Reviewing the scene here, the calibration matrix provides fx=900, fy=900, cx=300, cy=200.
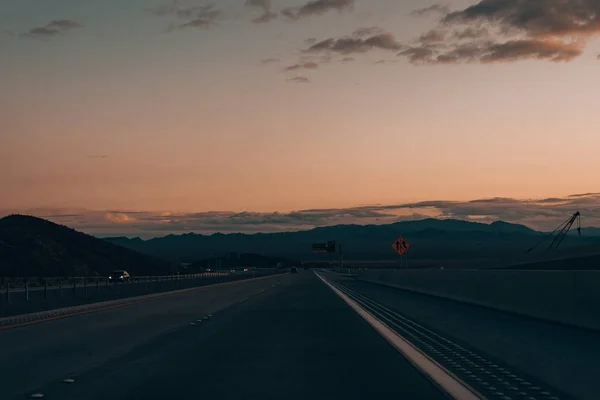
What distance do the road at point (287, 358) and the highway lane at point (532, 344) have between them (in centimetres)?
3

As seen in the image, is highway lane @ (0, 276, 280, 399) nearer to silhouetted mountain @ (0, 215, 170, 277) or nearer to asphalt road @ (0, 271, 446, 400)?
asphalt road @ (0, 271, 446, 400)

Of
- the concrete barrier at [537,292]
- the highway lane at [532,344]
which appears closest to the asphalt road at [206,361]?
the highway lane at [532,344]

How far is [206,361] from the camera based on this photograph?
1598 cm

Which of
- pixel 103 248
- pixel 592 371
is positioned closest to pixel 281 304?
pixel 592 371

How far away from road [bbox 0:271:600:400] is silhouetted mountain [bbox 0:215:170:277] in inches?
4076

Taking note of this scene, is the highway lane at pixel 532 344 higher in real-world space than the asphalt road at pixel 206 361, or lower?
lower

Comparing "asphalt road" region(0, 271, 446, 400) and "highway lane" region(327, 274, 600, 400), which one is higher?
"asphalt road" region(0, 271, 446, 400)

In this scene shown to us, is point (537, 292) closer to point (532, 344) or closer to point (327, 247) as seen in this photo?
point (532, 344)

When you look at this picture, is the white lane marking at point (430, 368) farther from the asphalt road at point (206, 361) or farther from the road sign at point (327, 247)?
the road sign at point (327, 247)

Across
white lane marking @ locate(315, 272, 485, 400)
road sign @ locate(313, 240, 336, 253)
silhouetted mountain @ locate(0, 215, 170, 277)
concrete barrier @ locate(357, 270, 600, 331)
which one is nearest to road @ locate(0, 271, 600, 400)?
white lane marking @ locate(315, 272, 485, 400)

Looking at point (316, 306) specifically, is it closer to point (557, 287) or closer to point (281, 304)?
point (281, 304)

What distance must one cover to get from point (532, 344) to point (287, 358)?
5.30 m

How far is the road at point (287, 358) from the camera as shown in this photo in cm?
1241

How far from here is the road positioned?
12.4 m
